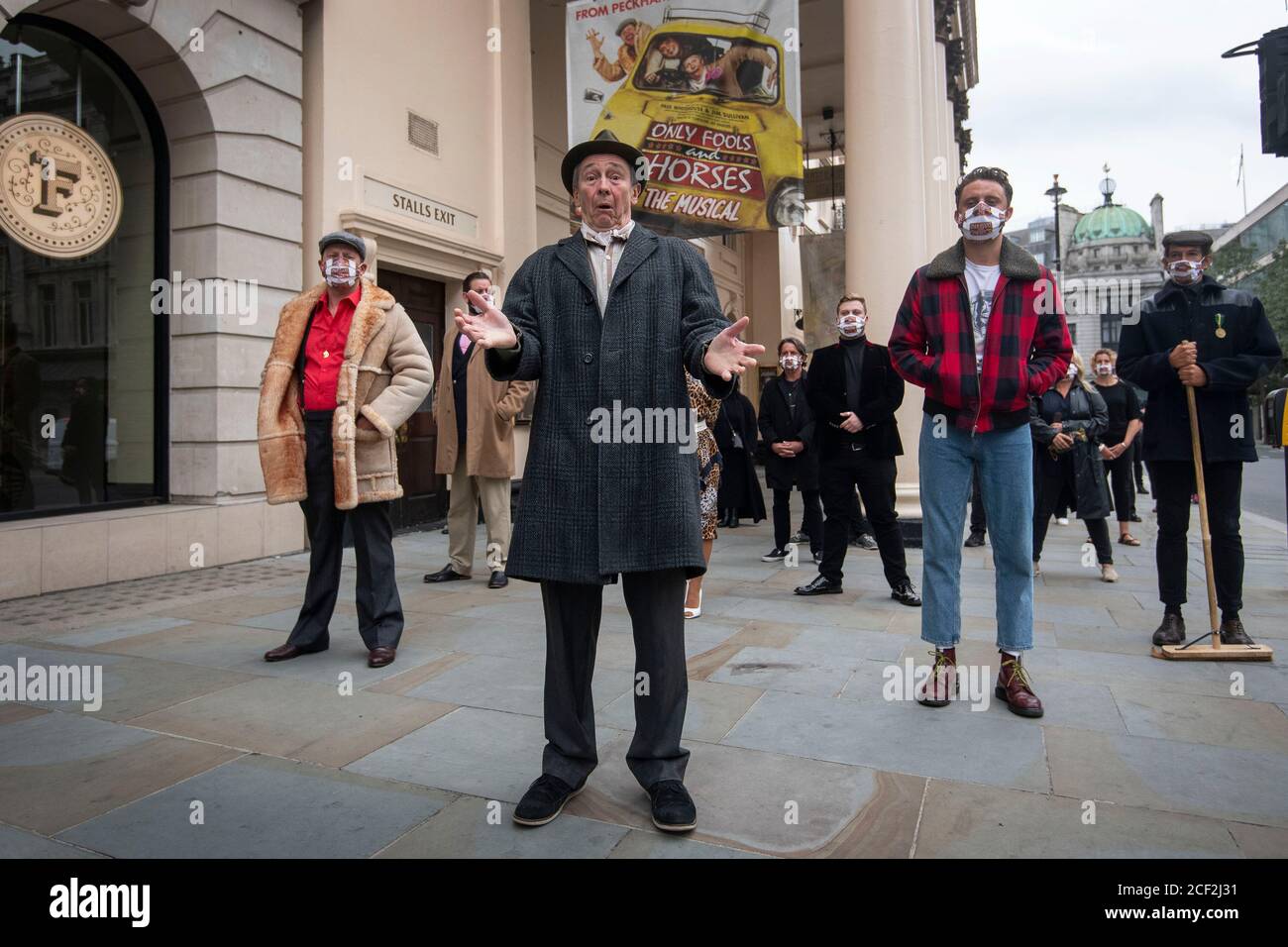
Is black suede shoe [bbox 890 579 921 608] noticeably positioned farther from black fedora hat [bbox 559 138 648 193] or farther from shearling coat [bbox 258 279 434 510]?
black fedora hat [bbox 559 138 648 193]

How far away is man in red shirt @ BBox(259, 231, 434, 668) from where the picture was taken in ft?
15.1

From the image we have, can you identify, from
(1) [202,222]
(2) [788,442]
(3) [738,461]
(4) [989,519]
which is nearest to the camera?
(4) [989,519]

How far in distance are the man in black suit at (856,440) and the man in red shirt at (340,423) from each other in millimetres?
3113

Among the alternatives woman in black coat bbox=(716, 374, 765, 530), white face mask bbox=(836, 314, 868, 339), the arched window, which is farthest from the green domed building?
the arched window

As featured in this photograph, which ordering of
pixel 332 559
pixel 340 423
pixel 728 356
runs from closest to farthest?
pixel 728 356
pixel 340 423
pixel 332 559

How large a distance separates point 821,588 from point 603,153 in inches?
175

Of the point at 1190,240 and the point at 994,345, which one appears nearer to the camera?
the point at 994,345

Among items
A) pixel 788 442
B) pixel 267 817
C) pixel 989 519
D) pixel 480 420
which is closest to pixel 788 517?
pixel 788 442

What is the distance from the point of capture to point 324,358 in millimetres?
4680

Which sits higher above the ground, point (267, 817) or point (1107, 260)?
point (1107, 260)

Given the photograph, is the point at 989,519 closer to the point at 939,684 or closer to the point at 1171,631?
the point at 939,684

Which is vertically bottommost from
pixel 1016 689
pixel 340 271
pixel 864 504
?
pixel 1016 689
